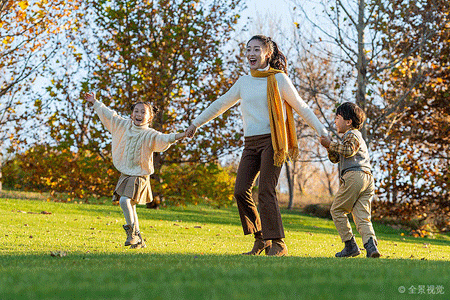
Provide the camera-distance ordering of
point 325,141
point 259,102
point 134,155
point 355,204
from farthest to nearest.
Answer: point 134,155, point 355,204, point 325,141, point 259,102

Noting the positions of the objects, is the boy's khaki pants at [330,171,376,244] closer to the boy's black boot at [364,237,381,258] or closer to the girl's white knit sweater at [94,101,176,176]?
the boy's black boot at [364,237,381,258]

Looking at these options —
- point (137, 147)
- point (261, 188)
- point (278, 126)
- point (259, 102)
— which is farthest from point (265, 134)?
point (137, 147)

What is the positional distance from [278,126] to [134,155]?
2.05m

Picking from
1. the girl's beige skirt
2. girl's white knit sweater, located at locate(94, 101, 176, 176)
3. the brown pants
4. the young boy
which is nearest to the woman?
the brown pants

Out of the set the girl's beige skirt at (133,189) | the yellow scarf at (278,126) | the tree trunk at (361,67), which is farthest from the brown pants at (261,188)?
the tree trunk at (361,67)

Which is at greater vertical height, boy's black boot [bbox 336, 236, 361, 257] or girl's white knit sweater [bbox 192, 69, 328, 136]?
girl's white knit sweater [bbox 192, 69, 328, 136]

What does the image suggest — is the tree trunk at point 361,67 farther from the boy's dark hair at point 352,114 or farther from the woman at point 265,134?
the woman at point 265,134

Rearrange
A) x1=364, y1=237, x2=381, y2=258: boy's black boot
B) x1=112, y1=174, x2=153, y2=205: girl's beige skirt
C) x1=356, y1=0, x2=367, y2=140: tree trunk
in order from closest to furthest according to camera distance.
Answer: x1=364, y1=237, x2=381, y2=258: boy's black boot → x1=112, y1=174, x2=153, y2=205: girl's beige skirt → x1=356, y1=0, x2=367, y2=140: tree trunk

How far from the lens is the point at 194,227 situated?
12.3m

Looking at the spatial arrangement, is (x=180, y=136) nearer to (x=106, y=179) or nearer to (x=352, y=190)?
(x=352, y=190)

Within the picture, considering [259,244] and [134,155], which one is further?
[134,155]

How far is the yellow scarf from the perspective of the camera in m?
5.55

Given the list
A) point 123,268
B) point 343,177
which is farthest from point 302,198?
point 123,268

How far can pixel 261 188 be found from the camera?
5625mm
